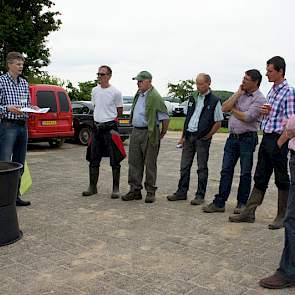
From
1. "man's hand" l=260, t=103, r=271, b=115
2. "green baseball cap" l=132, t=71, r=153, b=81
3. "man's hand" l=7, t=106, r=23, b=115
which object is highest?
"green baseball cap" l=132, t=71, r=153, b=81

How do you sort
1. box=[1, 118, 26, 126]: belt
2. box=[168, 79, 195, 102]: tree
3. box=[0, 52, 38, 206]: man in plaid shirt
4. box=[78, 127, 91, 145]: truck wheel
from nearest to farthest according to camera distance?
box=[0, 52, 38, 206]: man in plaid shirt → box=[1, 118, 26, 126]: belt → box=[78, 127, 91, 145]: truck wheel → box=[168, 79, 195, 102]: tree

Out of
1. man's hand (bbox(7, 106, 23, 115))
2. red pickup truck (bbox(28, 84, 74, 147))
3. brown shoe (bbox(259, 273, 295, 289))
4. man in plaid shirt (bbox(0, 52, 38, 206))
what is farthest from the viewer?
red pickup truck (bbox(28, 84, 74, 147))

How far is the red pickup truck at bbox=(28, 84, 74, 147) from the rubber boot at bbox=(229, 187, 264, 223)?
774 cm

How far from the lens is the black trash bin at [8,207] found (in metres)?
4.38

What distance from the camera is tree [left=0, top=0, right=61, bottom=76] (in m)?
18.4

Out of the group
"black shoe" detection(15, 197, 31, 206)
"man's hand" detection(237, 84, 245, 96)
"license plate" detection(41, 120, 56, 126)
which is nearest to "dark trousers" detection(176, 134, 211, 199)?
"man's hand" detection(237, 84, 245, 96)

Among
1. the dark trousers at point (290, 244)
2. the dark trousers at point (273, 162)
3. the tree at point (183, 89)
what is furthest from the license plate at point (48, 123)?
the tree at point (183, 89)

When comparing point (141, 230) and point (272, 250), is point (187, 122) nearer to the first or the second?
point (141, 230)

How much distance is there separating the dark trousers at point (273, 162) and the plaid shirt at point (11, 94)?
10.2 ft

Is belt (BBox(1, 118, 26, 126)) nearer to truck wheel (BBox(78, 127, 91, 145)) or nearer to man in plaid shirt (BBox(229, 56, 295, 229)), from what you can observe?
man in plaid shirt (BBox(229, 56, 295, 229))

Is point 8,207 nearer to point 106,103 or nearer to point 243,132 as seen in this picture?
point 106,103

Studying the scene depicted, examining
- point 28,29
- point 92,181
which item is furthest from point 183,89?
point 92,181

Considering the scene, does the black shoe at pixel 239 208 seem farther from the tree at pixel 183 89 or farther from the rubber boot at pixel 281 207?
the tree at pixel 183 89

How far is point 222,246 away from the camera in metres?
4.50
